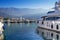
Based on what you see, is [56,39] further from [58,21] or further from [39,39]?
[58,21]

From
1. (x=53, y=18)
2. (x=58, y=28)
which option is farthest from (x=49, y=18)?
(x=58, y=28)

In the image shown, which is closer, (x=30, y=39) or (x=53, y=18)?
(x=30, y=39)

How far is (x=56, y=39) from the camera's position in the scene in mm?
15648

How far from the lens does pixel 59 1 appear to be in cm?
3198

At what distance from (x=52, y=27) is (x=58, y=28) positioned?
2.90 metres

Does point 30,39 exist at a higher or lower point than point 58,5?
lower

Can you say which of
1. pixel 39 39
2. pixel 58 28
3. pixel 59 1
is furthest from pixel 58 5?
pixel 39 39

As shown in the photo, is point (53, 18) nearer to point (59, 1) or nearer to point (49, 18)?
point (49, 18)

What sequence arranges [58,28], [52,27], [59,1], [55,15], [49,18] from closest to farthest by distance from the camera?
[58,28], [52,27], [55,15], [49,18], [59,1]

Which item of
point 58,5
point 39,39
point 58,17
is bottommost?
point 39,39

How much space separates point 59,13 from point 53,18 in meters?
2.11

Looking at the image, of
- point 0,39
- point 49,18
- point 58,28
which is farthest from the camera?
point 49,18

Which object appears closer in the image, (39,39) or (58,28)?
(39,39)

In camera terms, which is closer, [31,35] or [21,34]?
[31,35]
